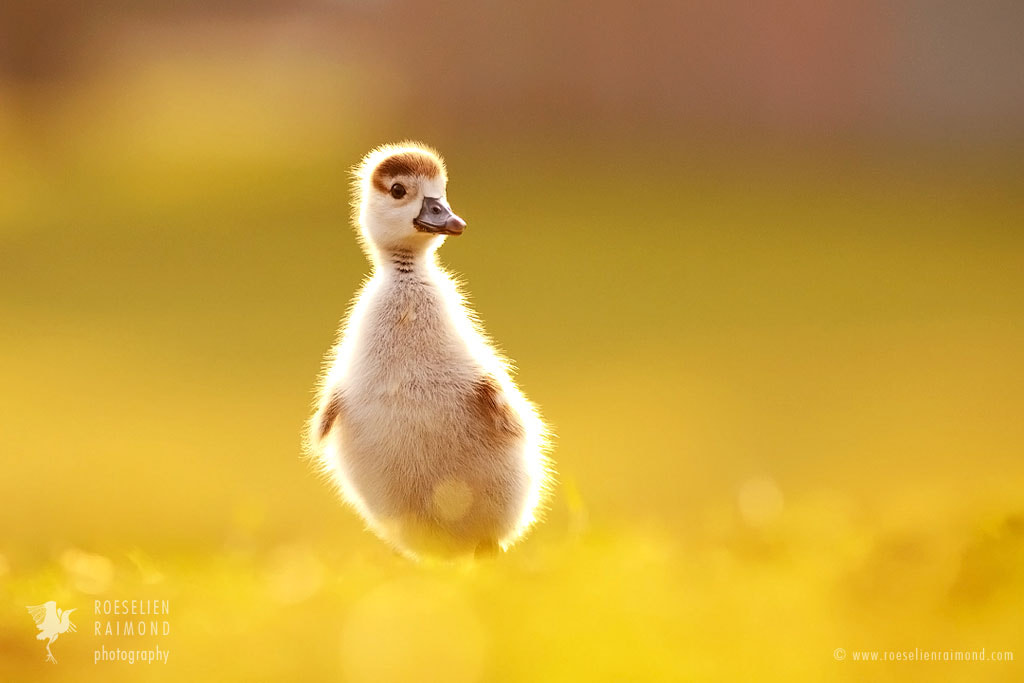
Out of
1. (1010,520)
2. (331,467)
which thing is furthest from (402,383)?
(1010,520)

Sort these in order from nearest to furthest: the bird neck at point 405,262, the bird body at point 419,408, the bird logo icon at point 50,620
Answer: the bird logo icon at point 50,620
the bird body at point 419,408
the bird neck at point 405,262

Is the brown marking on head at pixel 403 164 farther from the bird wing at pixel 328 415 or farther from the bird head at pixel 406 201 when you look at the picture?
the bird wing at pixel 328 415

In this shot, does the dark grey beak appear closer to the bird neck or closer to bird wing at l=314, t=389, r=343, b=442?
the bird neck

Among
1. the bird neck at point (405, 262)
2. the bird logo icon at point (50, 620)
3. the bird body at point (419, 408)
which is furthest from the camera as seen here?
the bird neck at point (405, 262)

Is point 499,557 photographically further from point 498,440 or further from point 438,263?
point 438,263

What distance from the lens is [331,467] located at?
1.69m

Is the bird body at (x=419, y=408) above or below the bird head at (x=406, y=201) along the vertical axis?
below

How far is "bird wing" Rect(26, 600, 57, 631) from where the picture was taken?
1378 millimetres

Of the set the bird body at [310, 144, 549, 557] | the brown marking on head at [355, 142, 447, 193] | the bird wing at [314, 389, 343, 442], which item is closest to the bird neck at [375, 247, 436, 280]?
the bird body at [310, 144, 549, 557]

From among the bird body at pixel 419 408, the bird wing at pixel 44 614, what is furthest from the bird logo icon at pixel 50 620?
the bird body at pixel 419 408

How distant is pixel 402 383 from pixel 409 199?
0.30m

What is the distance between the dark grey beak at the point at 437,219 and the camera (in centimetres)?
155

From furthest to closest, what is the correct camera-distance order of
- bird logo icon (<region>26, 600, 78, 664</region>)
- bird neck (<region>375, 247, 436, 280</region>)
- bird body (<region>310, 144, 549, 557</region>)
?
1. bird neck (<region>375, 247, 436, 280</region>)
2. bird body (<region>310, 144, 549, 557</region>)
3. bird logo icon (<region>26, 600, 78, 664</region>)

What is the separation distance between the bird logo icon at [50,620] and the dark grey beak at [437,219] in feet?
2.52
